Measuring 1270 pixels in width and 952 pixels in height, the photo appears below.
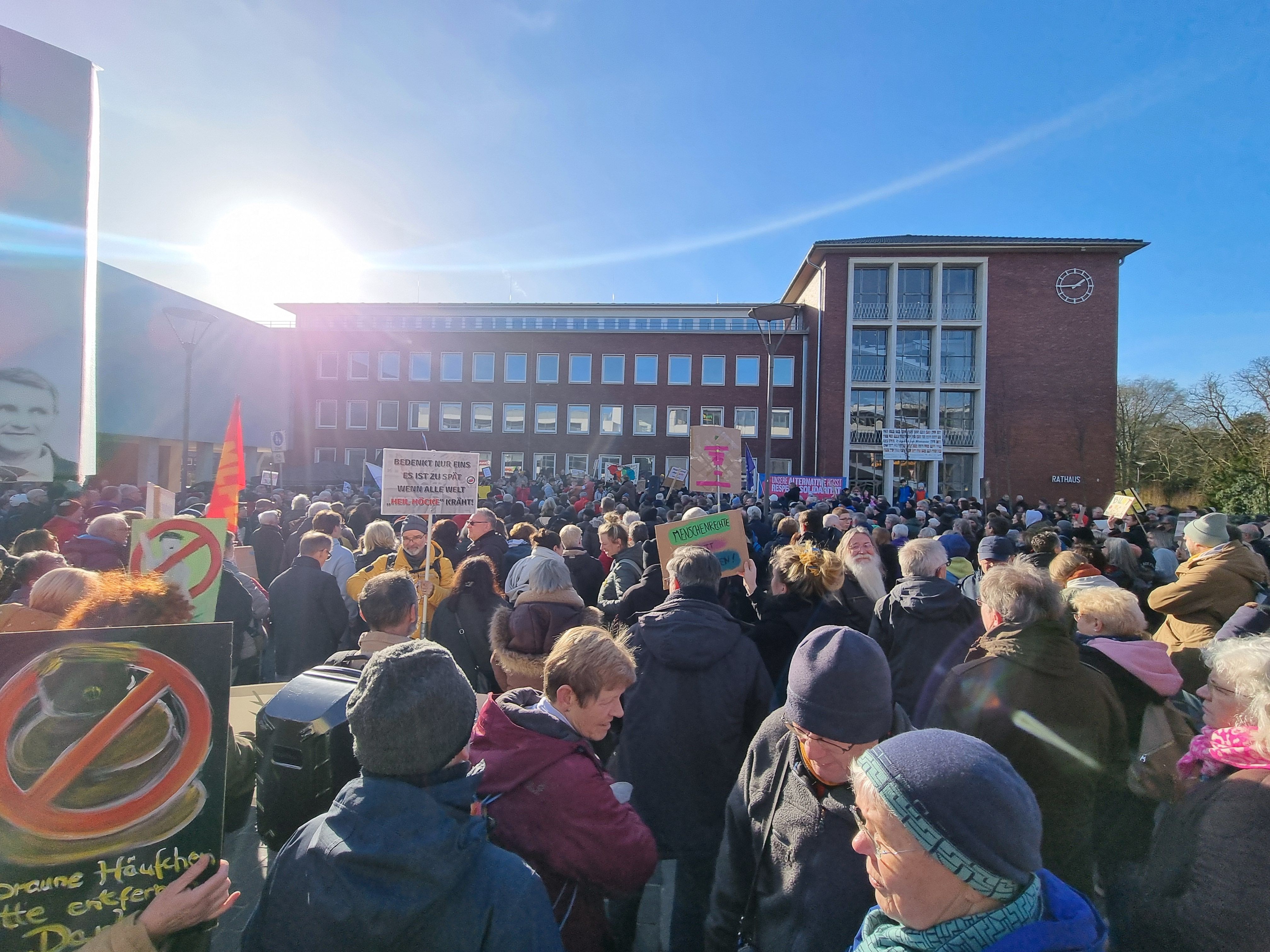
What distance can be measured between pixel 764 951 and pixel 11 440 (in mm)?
16204

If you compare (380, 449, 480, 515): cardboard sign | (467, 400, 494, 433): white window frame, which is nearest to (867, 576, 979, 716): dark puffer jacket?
(380, 449, 480, 515): cardboard sign

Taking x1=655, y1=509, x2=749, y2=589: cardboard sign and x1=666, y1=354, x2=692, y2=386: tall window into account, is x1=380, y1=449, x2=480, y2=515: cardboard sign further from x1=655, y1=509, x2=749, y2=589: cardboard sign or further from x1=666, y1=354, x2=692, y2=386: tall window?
x1=666, y1=354, x2=692, y2=386: tall window

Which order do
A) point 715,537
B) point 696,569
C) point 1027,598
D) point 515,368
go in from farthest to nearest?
point 515,368 < point 715,537 < point 696,569 < point 1027,598

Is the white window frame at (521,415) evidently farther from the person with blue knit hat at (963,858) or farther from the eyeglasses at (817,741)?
the person with blue knit hat at (963,858)

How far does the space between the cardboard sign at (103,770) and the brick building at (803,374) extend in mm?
30003

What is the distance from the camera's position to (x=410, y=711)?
154cm

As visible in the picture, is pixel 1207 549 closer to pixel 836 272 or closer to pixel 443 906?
pixel 443 906

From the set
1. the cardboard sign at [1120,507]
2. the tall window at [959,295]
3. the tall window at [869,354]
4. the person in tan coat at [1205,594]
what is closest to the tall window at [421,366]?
the tall window at [869,354]

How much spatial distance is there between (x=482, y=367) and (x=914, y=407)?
80.2 ft

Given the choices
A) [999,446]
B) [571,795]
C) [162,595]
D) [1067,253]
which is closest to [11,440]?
[162,595]

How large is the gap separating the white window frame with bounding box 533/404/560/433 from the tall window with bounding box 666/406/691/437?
21.0 ft

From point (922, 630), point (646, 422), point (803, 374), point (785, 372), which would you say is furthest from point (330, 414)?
point (922, 630)

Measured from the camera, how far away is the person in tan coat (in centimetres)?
435

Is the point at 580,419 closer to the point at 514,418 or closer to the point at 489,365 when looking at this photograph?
the point at 514,418
